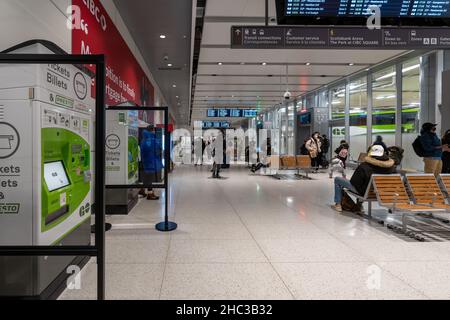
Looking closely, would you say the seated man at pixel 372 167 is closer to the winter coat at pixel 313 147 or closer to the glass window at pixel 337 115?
the winter coat at pixel 313 147

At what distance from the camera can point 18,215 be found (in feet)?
8.46

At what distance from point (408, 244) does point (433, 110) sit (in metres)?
8.59

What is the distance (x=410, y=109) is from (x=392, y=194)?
860cm

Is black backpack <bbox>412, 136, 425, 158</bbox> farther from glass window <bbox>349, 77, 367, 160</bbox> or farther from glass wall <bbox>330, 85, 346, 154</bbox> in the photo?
glass wall <bbox>330, 85, 346, 154</bbox>

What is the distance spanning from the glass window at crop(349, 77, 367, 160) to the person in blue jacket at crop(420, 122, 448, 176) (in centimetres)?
788

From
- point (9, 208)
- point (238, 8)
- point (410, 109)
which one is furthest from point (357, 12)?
point (410, 109)

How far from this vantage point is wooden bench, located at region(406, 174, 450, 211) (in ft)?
16.8

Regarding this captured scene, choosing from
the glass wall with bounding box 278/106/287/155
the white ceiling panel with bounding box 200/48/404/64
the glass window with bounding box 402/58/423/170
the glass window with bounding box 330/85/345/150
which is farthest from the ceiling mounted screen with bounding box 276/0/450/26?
the glass wall with bounding box 278/106/287/155

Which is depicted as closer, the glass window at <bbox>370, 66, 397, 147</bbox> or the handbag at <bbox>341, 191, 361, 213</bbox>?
the handbag at <bbox>341, 191, 361, 213</bbox>

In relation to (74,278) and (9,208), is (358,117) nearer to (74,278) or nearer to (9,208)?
(74,278)

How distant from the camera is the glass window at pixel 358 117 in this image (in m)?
15.6

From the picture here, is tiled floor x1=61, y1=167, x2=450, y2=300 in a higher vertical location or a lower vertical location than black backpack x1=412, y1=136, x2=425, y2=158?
lower

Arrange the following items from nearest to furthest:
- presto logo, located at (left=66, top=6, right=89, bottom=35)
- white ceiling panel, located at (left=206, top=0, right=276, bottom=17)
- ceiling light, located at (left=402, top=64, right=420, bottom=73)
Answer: presto logo, located at (left=66, top=6, right=89, bottom=35) → white ceiling panel, located at (left=206, top=0, right=276, bottom=17) → ceiling light, located at (left=402, top=64, right=420, bottom=73)

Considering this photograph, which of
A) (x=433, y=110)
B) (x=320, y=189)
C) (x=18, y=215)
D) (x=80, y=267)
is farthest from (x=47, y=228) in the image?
(x=433, y=110)
